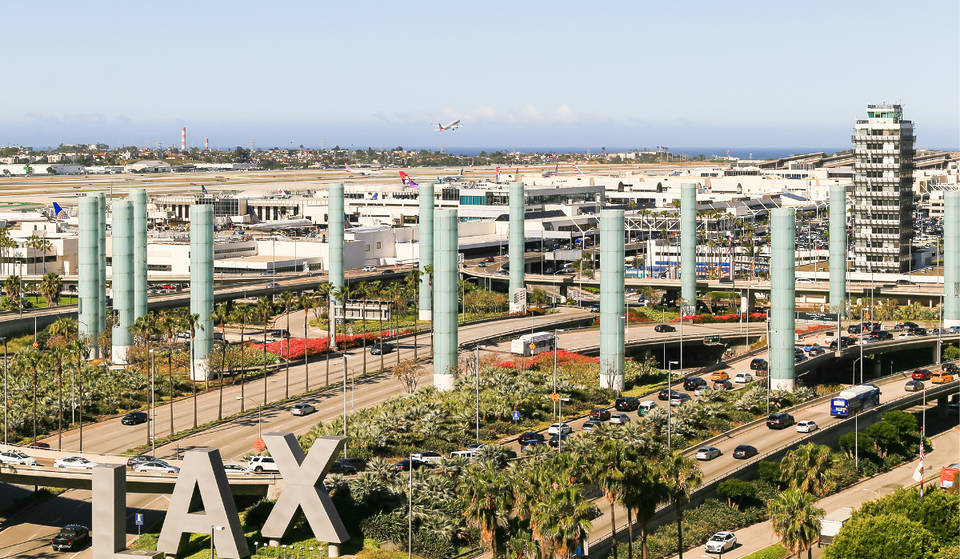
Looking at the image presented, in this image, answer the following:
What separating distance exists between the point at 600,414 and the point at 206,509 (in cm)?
4045

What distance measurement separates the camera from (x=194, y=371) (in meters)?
121

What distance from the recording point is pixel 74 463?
8506 cm

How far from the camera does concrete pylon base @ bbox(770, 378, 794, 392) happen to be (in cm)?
12194

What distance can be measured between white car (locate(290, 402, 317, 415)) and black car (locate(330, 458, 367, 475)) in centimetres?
2069

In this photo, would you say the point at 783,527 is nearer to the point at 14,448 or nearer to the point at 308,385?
the point at 14,448

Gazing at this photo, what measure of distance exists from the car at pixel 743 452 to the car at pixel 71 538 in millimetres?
43557

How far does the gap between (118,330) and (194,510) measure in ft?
212

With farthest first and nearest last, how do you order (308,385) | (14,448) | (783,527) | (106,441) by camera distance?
(308,385)
(106,441)
(14,448)
(783,527)

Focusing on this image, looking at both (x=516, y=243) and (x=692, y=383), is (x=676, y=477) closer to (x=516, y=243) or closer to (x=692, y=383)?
(x=692, y=383)

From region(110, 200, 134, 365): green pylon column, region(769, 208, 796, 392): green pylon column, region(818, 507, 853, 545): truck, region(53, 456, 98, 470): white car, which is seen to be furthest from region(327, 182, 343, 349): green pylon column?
region(818, 507, 853, 545): truck

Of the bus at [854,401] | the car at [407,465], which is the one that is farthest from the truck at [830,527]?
the car at [407,465]

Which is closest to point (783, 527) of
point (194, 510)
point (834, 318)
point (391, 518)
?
A: point (391, 518)

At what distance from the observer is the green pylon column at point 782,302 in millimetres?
122250

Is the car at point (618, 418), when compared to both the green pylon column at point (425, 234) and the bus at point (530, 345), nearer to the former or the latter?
the bus at point (530, 345)
